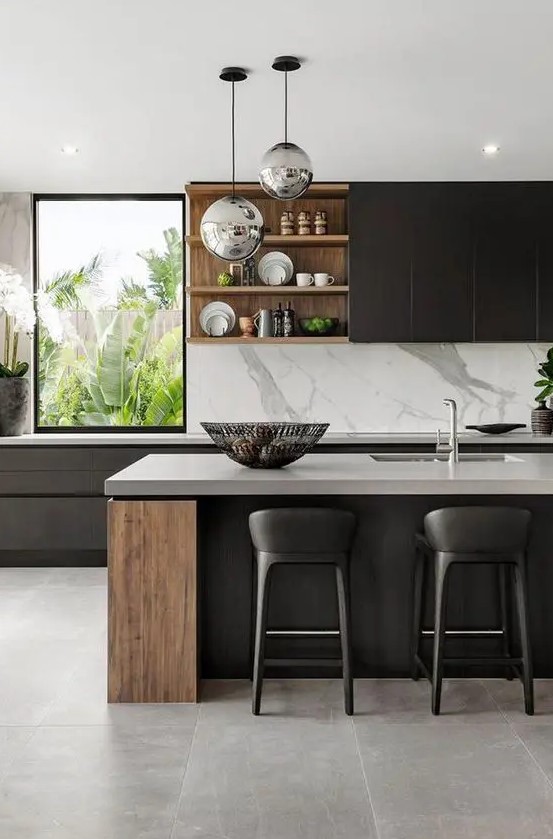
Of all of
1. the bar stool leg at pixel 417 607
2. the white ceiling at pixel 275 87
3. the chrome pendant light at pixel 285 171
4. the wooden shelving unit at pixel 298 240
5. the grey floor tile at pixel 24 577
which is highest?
the white ceiling at pixel 275 87

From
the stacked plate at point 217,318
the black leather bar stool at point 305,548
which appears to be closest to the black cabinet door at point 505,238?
the stacked plate at point 217,318

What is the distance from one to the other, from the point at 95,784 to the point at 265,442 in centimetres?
141

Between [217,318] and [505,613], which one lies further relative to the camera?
[217,318]

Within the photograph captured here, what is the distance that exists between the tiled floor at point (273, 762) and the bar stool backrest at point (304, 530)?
0.59m

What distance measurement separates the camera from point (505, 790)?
8.36 feet

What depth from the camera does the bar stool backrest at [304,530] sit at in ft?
10.4

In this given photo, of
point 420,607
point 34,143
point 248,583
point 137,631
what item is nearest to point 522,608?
point 420,607

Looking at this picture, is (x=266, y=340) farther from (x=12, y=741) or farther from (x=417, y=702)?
(x=12, y=741)

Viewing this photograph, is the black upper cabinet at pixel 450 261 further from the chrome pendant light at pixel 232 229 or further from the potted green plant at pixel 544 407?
the chrome pendant light at pixel 232 229

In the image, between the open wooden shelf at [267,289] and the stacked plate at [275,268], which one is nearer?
the open wooden shelf at [267,289]

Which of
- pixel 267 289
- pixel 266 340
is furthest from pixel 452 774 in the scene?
pixel 267 289

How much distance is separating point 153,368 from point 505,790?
14.7ft

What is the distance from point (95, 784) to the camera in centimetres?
259

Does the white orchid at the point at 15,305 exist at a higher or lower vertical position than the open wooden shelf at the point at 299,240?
lower
